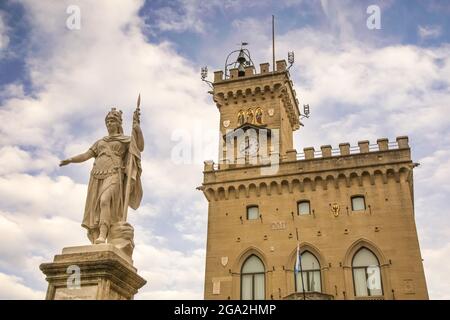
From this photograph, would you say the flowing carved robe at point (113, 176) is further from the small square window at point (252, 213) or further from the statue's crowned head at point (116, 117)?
the small square window at point (252, 213)

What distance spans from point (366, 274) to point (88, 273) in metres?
23.0

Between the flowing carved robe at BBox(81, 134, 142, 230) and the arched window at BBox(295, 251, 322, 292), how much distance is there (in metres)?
20.7

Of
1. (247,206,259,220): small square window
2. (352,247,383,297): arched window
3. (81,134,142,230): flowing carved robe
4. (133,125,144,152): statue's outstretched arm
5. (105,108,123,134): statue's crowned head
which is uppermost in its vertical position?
(247,206,259,220): small square window

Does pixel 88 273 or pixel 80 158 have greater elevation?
pixel 80 158

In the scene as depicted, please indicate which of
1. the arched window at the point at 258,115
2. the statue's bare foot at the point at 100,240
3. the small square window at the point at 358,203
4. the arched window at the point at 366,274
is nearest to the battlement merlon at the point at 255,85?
the arched window at the point at 258,115

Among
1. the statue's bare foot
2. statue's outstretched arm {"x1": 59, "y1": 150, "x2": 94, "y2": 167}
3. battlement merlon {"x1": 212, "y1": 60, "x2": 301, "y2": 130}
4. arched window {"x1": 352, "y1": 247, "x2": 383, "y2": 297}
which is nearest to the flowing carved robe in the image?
statue's outstretched arm {"x1": 59, "y1": 150, "x2": 94, "y2": 167}

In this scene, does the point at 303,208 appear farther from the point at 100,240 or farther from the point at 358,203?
the point at 100,240

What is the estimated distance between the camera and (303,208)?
2969 cm

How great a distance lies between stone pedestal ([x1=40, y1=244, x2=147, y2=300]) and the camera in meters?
6.41

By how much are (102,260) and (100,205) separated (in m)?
1.10

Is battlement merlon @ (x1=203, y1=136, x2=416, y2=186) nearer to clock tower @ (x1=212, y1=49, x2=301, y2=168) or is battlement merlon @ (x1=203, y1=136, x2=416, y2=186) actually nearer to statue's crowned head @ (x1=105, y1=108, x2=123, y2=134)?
clock tower @ (x1=212, y1=49, x2=301, y2=168)

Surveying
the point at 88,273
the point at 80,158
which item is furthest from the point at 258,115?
the point at 88,273
